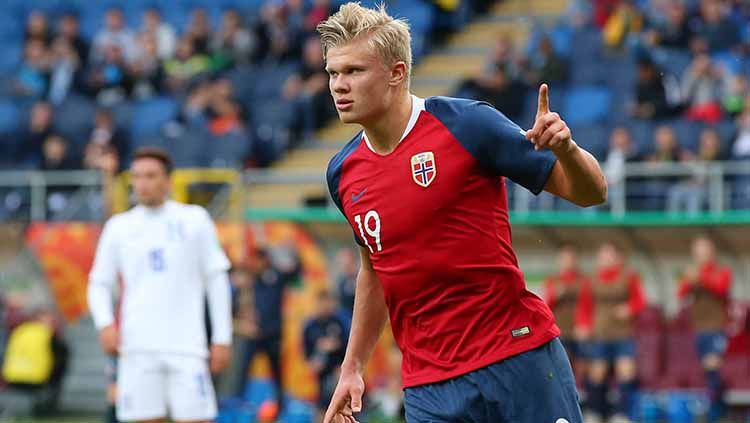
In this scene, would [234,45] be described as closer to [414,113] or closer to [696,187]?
[696,187]

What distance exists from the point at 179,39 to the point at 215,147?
3.63 m

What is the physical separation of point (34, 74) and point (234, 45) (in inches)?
127

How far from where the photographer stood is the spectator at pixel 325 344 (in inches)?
585

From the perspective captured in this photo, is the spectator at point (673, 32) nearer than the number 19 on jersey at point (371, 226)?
No

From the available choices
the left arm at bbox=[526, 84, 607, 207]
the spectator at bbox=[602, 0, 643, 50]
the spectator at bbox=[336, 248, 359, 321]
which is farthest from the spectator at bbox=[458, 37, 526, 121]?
the left arm at bbox=[526, 84, 607, 207]

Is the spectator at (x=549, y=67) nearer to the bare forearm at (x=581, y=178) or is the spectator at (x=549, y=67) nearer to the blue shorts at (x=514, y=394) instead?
the blue shorts at (x=514, y=394)

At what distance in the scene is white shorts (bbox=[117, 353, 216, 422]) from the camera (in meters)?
9.23

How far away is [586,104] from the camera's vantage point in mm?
17250

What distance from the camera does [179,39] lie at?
21.6 meters

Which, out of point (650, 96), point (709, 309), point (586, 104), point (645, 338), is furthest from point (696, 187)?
point (586, 104)

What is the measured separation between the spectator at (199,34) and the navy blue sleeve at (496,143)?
16.1m

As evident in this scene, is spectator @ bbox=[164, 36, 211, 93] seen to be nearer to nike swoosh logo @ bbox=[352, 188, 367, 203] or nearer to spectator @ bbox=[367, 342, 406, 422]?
spectator @ bbox=[367, 342, 406, 422]

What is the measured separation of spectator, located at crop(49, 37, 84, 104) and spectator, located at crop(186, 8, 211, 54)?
5.29ft

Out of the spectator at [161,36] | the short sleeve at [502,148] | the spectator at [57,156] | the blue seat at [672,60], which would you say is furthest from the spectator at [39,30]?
the short sleeve at [502,148]
